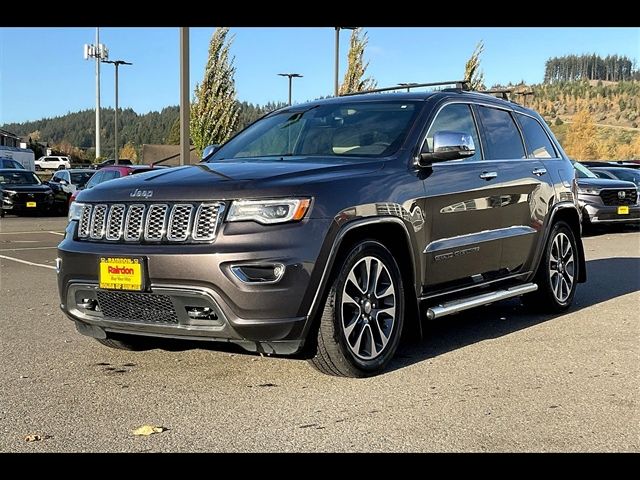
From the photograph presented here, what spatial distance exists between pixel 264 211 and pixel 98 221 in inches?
45.1

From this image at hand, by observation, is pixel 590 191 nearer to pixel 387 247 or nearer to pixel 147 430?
pixel 387 247

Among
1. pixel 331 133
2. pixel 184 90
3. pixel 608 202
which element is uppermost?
pixel 184 90

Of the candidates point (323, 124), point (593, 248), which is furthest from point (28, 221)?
point (323, 124)

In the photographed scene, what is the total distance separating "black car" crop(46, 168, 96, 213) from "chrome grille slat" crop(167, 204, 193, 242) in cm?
1951

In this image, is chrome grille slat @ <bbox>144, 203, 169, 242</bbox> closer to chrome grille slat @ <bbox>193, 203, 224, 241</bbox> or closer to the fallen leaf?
chrome grille slat @ <bbox>193, 203, 224, 241</bbox>

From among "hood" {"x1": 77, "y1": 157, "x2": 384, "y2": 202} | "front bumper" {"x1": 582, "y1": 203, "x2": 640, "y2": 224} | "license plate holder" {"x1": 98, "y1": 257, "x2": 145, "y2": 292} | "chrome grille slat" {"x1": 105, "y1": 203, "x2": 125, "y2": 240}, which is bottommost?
"front bumper" {"x1": 582, "y1": 203, "x2": 640, "y2": 224}

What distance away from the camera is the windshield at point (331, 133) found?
567 centimetres

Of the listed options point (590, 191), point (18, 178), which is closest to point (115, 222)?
point (590, 191)

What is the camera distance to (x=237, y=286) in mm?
4449

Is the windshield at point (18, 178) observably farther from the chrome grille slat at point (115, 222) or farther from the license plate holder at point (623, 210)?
the chrome grille slat at point (115, 222)

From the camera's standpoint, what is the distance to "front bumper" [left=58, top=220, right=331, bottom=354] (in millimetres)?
4453

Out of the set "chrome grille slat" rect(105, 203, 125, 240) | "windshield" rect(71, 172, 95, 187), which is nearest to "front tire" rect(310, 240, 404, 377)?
"chrome grille slat" rect(105, 203, 125, 240)

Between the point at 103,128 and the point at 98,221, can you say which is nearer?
the point at 98,221
